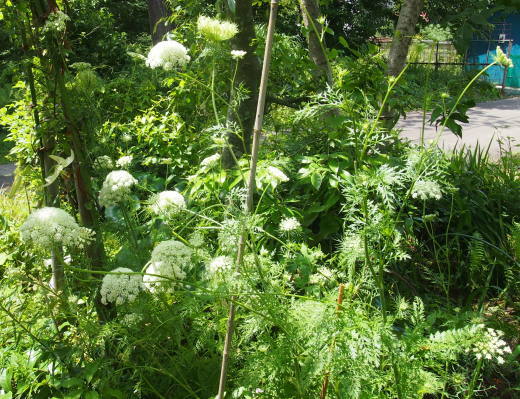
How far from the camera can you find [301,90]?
3475 millimetres

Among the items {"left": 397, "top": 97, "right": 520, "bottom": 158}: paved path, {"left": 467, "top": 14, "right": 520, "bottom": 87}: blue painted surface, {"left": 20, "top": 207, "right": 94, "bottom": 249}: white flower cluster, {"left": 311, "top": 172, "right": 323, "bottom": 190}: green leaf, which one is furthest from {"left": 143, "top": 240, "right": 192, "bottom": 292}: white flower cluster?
{"left": 467, "top": 14, "right": 520, "bottom": 87}: blue painted surface

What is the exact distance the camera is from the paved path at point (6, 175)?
712cm

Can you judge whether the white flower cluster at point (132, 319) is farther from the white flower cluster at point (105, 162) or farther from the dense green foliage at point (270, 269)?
the white flower cluster at point (105, 162)

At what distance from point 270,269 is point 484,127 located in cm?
925

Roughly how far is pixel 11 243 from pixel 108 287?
66.6 inches

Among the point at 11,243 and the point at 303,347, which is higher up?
the point at 303,347

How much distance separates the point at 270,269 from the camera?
5.88 feet

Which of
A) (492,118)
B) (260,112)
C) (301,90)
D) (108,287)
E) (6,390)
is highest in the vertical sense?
(260,112)

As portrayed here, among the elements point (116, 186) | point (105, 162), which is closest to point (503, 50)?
point (105, 162)

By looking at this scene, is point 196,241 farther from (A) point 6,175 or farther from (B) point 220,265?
(A) point 6,175

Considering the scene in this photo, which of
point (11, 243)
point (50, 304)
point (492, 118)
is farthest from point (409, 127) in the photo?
point (50, 304)

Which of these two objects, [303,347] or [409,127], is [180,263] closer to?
[303,347]

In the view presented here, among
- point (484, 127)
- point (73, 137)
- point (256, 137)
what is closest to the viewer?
point (256, 137)

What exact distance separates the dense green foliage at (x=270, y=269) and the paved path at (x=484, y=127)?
4.26m
